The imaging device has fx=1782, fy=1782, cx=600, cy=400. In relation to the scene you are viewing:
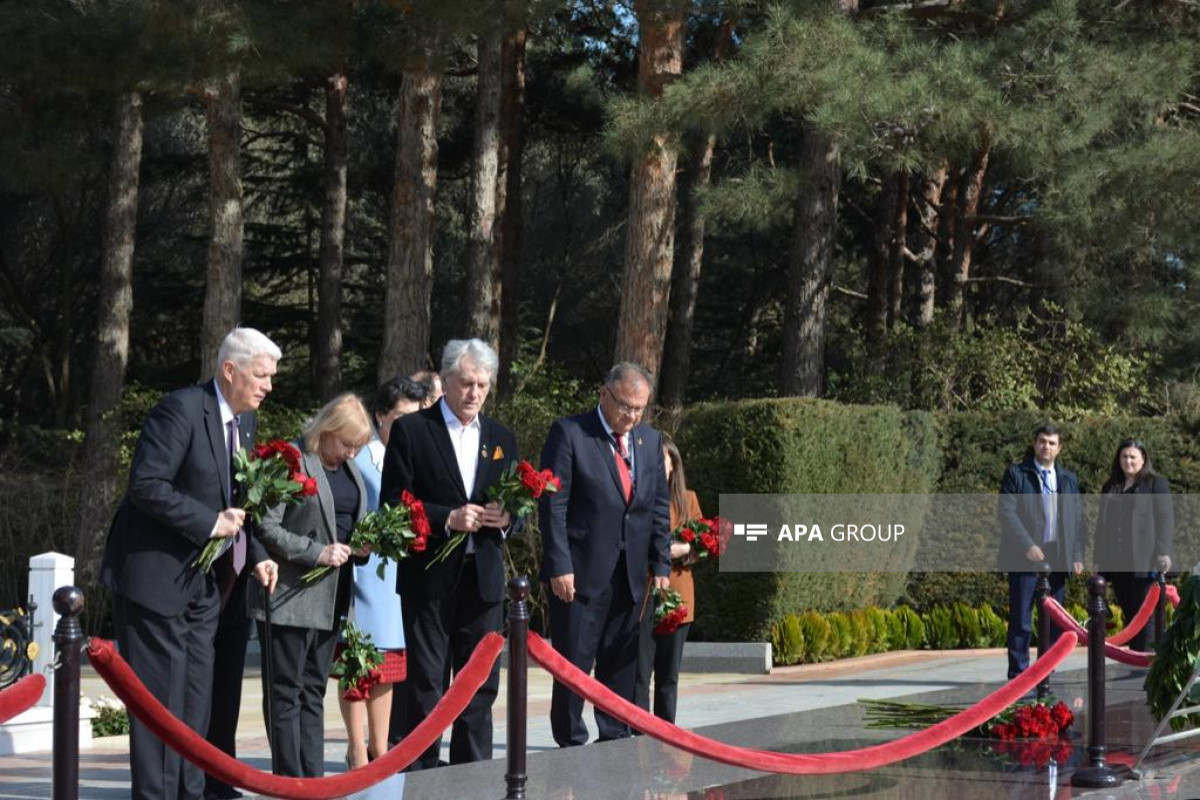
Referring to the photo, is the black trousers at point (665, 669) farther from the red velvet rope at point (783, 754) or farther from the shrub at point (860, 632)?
the shrub at point (860, 632)

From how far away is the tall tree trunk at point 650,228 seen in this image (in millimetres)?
18422

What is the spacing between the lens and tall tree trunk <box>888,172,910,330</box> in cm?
2861

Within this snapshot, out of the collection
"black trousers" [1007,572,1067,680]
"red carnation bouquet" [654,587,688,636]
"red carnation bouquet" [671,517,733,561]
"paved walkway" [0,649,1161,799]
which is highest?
"red carnation bouquet" [671,517,733,561]

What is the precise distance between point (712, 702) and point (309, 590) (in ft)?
20.0

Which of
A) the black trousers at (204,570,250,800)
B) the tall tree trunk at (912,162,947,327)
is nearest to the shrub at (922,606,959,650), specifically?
the tall tree trunk at (912,162,947,327)

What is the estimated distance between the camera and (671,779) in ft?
26.0

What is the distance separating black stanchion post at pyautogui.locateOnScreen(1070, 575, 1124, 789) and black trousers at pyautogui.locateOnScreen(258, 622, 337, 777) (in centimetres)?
335

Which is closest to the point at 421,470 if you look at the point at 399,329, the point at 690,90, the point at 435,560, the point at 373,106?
the point at 435,560

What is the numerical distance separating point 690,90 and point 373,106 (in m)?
17.9

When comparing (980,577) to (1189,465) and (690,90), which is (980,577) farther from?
(690,90)

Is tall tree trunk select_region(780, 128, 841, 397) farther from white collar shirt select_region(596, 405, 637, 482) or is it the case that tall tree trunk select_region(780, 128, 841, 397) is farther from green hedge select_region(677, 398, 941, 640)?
white collar shirt select_region(596, 405, 637, 482)

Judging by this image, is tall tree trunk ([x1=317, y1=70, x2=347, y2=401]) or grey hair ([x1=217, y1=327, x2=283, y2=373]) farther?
tall tree trunk ([x1=317, y1=70, x2=347, y2=401])

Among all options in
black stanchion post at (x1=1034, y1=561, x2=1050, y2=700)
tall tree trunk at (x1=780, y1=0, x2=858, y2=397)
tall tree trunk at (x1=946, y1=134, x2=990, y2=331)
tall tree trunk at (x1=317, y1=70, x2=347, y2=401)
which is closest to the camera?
black stanchion post at (x1=1034, y1=561, x2=1050, y2=700)

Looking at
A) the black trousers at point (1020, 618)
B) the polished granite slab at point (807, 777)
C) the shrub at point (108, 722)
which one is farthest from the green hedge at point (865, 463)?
the shrub at point (108, 722)
